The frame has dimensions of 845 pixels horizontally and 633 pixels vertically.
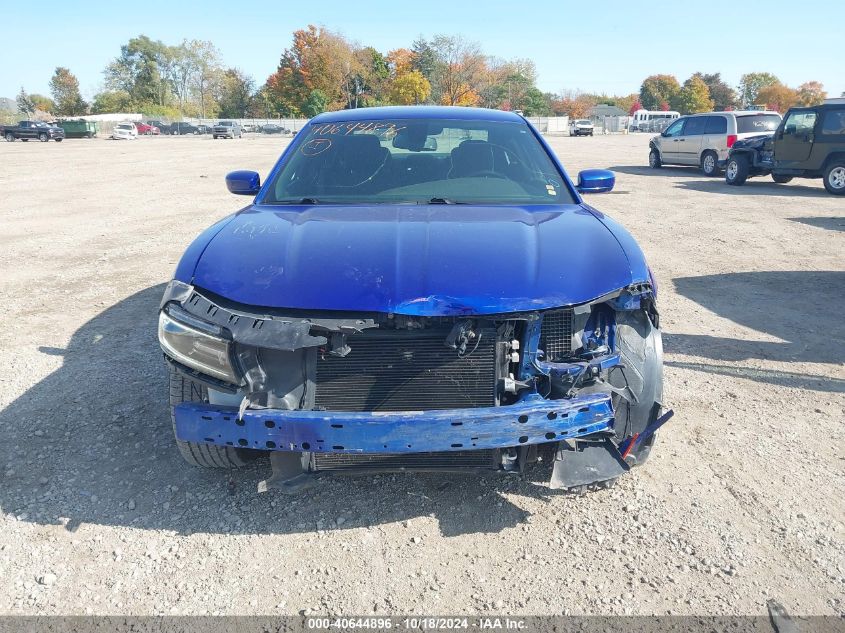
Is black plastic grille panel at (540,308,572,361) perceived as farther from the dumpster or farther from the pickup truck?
the dumpster

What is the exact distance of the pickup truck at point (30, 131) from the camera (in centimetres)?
4584

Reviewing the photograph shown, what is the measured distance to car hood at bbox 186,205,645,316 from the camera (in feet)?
7.66

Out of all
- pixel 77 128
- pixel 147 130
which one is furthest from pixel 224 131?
pixel 147 130

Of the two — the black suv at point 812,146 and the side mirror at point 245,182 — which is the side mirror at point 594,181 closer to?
the side mirror at point 245,182

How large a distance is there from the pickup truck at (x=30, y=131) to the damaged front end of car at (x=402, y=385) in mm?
53720

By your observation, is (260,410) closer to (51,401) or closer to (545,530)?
(545,530)

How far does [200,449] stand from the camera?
107 inches

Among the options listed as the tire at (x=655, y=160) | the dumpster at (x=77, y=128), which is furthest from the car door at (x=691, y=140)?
the dumpster at (x=77, y=128)

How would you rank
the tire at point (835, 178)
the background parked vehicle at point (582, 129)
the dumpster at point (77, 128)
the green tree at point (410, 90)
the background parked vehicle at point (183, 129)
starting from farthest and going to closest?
the green tree at point (410, 90) → the background parked vehicle at point (183, 129) → the dumpster at point (77, 128) → the background parked vehicle at point (582, 129) → the tire at point (835, 178)

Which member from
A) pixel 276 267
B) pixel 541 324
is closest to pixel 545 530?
pixel 541 324

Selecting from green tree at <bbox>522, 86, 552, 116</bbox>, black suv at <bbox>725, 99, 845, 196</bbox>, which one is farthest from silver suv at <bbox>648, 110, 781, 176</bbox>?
green tree at <bbox>522, 86, 552, 116</bbox>

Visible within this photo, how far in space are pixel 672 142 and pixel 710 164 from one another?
6.12 feet

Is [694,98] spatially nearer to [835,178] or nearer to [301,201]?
[835,178]

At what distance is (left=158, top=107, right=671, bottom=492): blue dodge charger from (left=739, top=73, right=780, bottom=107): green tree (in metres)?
130
